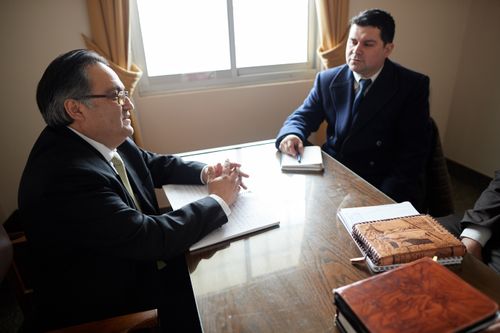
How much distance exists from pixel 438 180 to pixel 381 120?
0.42 m

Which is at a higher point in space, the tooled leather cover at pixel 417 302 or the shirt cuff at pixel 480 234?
the tooled leather cover at pixel 417 302

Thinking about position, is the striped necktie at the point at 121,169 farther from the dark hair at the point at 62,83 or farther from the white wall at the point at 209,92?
the white wall at the point at 209,92

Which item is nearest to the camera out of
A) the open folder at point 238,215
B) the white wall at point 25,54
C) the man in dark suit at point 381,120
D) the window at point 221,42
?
the open folder at point 238,215

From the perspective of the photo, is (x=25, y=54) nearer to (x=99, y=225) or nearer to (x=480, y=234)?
(x=99, y=225)

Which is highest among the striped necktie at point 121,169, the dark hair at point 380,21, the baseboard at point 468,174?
the dark hair at point 380,21

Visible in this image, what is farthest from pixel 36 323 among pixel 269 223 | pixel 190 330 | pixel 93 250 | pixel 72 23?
pixel 72 23

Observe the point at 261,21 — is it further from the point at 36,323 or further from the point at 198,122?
the point at 36,323

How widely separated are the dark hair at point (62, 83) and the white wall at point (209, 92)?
1.40 meters

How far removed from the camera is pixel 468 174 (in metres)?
3.12

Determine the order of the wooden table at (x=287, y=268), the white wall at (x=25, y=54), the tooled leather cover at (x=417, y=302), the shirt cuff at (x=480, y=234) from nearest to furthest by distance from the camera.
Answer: the tooled leather cover at (x=417, y=302), the wooden table at (x=287, y=268), the shirt cuff at (x=480, y=234), the white wall at (x=25, y=54)

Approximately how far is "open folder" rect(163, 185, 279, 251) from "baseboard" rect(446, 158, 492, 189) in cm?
269

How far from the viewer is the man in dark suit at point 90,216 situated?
892 mm

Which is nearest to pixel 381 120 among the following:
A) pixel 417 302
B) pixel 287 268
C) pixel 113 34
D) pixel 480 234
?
pixel 480 234

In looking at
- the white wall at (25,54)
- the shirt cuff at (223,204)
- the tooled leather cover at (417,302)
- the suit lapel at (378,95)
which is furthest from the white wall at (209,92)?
the tooled leather cover at (417,302)
